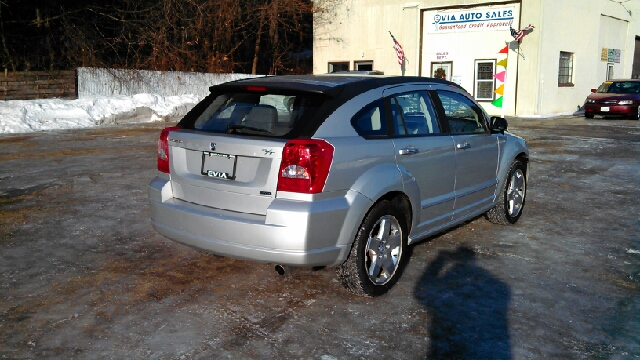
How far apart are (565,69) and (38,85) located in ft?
72.6

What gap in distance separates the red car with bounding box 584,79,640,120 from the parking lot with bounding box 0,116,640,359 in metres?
17.0

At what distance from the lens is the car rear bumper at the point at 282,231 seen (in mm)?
3971

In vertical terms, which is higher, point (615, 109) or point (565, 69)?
point (565, 69)

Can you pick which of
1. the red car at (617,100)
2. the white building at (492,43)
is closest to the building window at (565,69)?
the white building at (492,43)

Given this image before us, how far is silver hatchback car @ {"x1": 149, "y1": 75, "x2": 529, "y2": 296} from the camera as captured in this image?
4.04m

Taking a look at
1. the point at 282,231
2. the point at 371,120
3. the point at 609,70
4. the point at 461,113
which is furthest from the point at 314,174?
the point at 609,70

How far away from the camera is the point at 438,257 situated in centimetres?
550

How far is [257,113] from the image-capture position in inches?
177

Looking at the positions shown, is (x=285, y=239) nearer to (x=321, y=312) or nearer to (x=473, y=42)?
(x=321, y=312)

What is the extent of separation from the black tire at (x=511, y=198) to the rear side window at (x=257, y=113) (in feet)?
10.0

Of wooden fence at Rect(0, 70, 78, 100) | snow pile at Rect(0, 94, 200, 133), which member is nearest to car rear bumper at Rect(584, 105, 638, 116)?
snow pile at Rect(0, 94, 200, 133)

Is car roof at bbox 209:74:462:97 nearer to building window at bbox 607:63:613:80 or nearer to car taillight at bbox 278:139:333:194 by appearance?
car taillight at bbox 278:139:333:194

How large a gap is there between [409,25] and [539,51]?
625 cm

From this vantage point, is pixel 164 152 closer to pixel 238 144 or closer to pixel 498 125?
pixel 238 144
